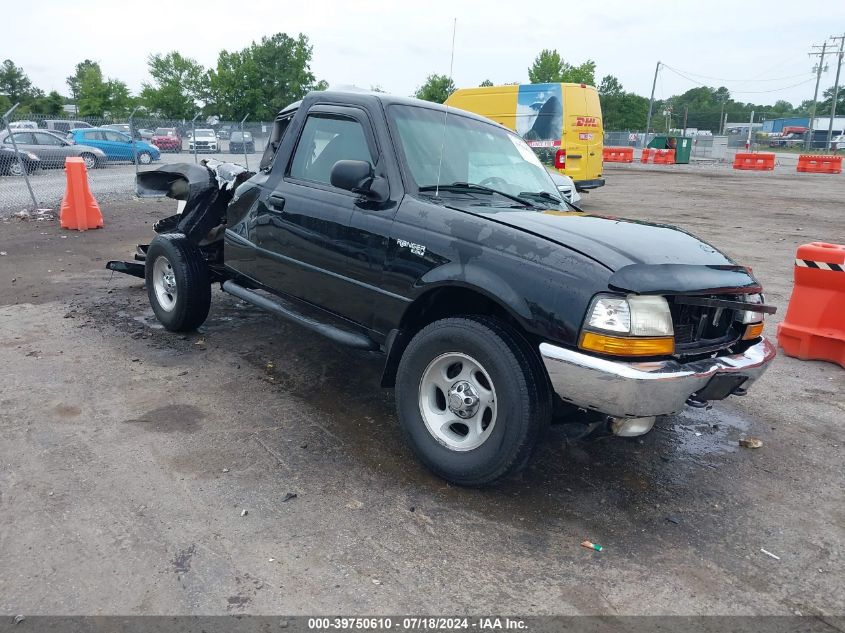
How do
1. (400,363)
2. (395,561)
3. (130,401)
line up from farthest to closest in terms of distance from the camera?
(130,401), (400,363), (395,561)

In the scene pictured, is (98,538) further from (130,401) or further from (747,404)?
(747,404)

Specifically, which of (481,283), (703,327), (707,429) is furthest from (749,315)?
(481,283)

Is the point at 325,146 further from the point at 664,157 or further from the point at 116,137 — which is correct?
the point at 664,157

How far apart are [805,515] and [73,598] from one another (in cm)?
330

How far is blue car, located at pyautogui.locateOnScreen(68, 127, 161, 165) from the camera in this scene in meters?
22.8

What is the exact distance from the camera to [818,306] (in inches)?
211

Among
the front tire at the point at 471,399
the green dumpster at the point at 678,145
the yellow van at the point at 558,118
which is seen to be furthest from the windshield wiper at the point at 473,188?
the green dumpster at the point at 678,145

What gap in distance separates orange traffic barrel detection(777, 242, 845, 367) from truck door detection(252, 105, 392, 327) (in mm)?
3679

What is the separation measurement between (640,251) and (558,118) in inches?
459

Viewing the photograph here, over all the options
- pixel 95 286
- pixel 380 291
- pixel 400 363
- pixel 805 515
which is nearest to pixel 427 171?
pixel 380 291

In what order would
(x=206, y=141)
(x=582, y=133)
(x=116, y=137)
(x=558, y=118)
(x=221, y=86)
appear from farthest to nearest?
(x=221, y=86) < (x=206, y=141) < (x=116, y=137) < (x=582, y=133) < (x=558, y=118)

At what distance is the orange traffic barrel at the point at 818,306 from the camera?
5254mm

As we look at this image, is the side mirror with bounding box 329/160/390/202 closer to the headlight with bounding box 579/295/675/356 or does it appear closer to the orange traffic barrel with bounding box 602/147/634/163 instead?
the headlight with bounding box 579/295/675/356

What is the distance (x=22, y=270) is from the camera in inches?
307
